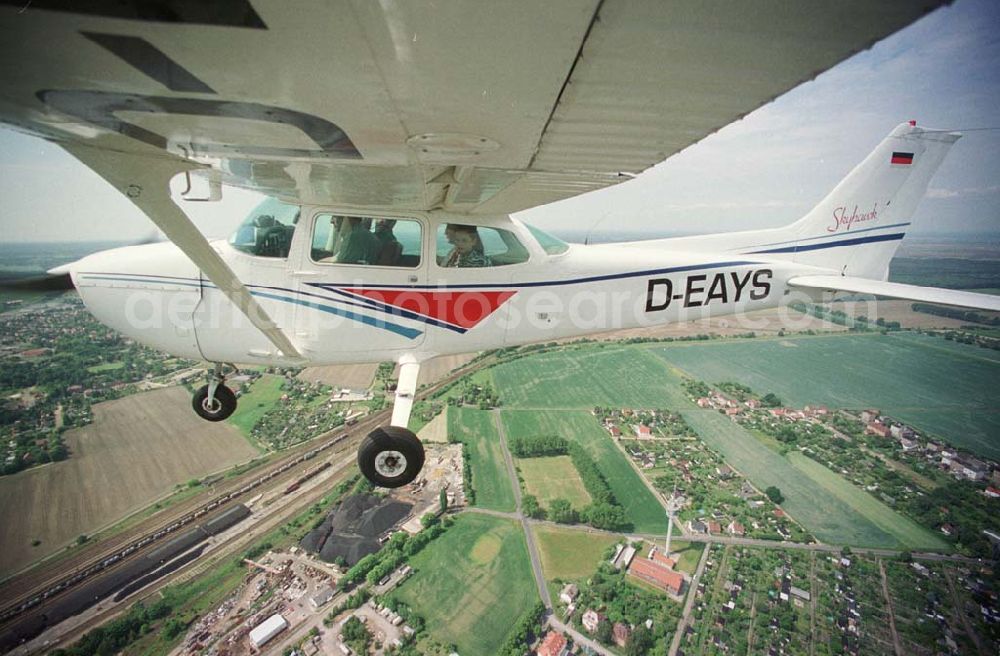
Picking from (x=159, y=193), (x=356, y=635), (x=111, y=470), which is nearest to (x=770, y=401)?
(x=356, y=635)

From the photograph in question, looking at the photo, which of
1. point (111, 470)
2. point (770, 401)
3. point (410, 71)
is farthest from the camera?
point (770, 401)

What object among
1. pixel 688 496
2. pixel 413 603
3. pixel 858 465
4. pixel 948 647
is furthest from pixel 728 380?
pixel 413 603

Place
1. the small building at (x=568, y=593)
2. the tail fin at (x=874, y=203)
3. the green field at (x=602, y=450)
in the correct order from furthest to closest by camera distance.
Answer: the green field at (x=602, y=450), the small building at (x=568, y=593), the tail fin at (x=874, y=203)

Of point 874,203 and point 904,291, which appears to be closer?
point 904,291

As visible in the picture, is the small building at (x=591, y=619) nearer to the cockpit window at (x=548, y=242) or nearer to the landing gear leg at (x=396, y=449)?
the landing gear leg at (x=396, y=449)

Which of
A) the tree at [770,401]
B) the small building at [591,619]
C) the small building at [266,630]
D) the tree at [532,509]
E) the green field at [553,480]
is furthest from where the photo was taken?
the tree at [770,401]

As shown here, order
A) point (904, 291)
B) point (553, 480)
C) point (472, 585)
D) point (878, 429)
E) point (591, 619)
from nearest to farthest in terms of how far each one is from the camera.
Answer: point (904, 291), point (591, 619), point (472, 585), point (553, 480), point (878, 429)

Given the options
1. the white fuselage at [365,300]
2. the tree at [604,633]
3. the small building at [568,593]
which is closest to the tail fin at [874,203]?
the white fuselage at [365,300]

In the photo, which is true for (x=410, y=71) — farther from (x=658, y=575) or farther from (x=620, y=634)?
(x=658, y=575)

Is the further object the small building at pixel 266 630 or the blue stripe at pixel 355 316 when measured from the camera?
the small building at pixel 266 630
